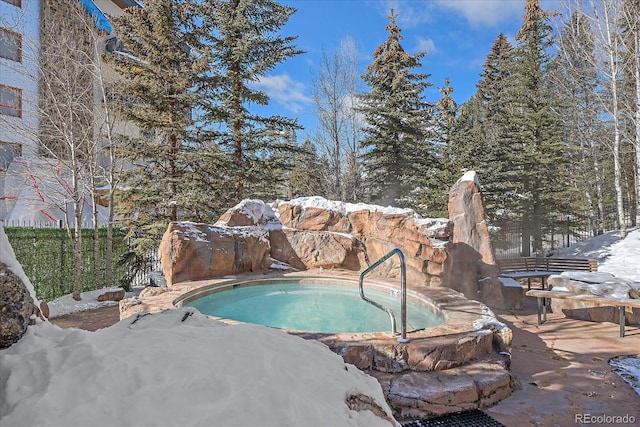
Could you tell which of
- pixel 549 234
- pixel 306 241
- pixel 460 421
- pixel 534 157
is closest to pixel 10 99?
pixel 306 241

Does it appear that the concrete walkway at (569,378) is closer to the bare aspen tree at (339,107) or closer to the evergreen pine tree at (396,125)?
the evergreen pine tree at (396,125)

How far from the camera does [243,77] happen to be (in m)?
10.3

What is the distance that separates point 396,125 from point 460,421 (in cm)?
1215

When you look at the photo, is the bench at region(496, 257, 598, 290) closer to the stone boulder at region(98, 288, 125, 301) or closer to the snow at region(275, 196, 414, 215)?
the snow at region(275, 196, 414, 215)

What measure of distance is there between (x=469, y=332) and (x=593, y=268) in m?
7.76

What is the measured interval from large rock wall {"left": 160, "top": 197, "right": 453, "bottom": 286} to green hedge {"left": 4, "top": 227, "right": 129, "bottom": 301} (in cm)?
281

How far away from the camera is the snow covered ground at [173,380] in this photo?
113 cm

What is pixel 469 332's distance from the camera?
361 centimetres

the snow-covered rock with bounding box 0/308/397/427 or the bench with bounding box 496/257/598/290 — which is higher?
the snow-covered rock with bounding box 0/308/397/427

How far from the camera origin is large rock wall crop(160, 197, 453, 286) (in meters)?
6.32

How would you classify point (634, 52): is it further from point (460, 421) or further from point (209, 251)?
point (209, 251)

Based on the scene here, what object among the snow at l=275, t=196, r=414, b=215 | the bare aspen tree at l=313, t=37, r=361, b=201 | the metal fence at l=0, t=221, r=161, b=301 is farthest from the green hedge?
the bare aspen tree at l=313, t=37, r=361, b=201

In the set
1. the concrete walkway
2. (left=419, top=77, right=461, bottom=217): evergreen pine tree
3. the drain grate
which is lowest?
the concrete walkway

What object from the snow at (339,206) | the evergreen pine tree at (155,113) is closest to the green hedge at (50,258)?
the evergreen pine tree at (155,113)
